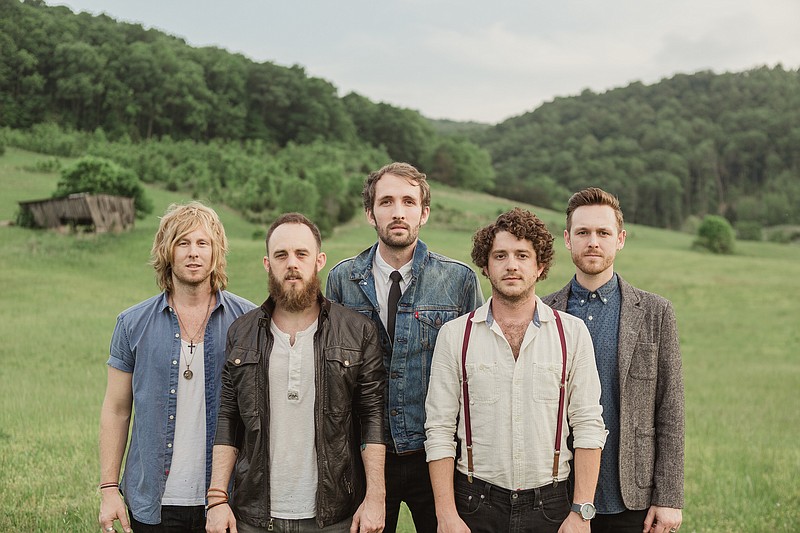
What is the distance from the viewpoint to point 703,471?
31.9ft

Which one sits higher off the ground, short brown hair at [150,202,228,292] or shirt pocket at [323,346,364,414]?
short brown hair at [150,202,228,292]

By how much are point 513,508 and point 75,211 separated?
122 ft

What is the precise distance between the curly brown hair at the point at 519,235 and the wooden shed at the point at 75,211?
3618cm

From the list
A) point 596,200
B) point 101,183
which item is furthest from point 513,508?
point 101,183

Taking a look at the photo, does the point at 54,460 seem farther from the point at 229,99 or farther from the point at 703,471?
the point at 229,99

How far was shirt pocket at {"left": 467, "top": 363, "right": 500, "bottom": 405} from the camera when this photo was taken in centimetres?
366

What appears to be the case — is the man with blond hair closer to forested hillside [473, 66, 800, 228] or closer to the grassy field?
the grassy field

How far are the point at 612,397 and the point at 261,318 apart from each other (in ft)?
6.77

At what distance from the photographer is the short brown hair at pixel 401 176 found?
14.1 ft

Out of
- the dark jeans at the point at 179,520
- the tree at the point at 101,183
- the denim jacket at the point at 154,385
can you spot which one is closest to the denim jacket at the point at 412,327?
the denim jacket at the point at 154,385

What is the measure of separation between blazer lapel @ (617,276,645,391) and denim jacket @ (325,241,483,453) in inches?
36.7

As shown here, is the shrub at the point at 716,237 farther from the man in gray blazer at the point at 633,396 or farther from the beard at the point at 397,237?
the beard at the point at 397,237

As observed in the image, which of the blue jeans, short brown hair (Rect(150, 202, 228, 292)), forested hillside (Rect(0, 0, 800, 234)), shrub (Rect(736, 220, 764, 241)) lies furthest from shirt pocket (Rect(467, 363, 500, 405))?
shrub (Rect(736, 220, 764, 241))

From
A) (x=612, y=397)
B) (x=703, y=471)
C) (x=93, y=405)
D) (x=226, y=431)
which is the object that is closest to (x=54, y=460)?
(x=93, y=405)
